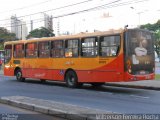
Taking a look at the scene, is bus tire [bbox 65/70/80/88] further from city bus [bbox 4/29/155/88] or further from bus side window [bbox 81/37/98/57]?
bus side window [bbox 81/37/98/57]

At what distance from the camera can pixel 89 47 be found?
68.5 feet

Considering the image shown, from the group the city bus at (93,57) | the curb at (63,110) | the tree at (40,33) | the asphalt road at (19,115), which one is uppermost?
the tree at (40,33)

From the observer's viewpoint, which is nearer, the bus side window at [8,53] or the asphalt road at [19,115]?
the asphalt road at [19,115]

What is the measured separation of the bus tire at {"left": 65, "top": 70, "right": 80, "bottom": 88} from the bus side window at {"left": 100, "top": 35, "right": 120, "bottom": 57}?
2.56 metres

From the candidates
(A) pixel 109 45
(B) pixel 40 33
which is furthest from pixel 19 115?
(B) pixel 40 33

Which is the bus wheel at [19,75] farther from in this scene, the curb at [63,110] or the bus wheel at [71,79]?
the curb at [63,110]

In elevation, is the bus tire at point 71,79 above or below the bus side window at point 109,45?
below

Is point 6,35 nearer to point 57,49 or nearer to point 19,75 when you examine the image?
point 19,75

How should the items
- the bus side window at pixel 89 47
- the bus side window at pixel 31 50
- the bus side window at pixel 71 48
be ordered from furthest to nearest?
the bus side window at pixel 31 50 < the bus side window at pixel 71 48 < the bus side window at pixel 89 47

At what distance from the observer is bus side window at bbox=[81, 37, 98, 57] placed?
2043cm

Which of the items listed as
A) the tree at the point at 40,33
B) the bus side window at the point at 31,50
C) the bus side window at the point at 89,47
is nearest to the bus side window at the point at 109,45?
the bus side window at the point at 89,47

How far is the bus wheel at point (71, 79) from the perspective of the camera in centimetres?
2183

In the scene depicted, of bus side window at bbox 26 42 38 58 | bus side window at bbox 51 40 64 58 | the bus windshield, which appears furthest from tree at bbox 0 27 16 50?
the bus windshield

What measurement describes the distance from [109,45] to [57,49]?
15.2 ft
